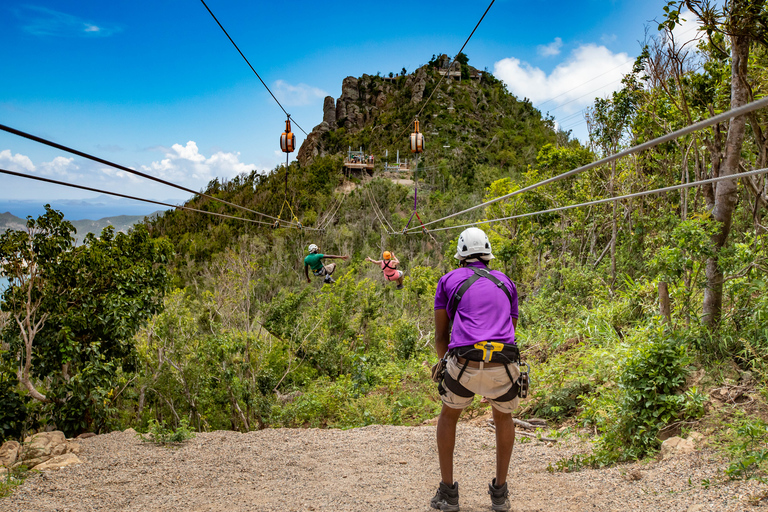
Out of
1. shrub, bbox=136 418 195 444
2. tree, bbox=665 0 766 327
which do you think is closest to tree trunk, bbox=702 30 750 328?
tree, bbox=665 0 766 327

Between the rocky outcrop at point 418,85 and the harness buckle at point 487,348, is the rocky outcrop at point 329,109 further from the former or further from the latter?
the harness buckle at point 487,348

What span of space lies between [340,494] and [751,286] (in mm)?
3839

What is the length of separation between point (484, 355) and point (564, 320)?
699 cm

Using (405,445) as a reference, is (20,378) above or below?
above

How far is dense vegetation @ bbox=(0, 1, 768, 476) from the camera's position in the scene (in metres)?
3.70

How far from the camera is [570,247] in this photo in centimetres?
1379

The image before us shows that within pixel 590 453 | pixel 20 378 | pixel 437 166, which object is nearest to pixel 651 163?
pixel 590 453

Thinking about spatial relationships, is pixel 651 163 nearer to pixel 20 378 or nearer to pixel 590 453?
pixel 590 453

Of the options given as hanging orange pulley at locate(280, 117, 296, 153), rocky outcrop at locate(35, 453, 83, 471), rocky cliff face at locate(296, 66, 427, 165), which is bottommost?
rocky outcrop at locate(35, 453, 83, 471)

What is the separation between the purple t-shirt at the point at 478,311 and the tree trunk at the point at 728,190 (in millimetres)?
2997

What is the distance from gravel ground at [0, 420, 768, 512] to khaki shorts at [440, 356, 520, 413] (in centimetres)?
73

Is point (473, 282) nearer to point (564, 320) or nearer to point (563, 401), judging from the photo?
point (563, 401)

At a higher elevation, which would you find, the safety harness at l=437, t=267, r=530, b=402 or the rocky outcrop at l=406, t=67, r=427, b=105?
the rocky outcrop at l=406, t=67, r=427, b=105

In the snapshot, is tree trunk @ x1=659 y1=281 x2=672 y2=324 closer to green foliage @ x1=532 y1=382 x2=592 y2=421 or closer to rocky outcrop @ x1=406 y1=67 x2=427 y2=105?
green foliage @ x1=532 y1=382 x2=592 y2=421
